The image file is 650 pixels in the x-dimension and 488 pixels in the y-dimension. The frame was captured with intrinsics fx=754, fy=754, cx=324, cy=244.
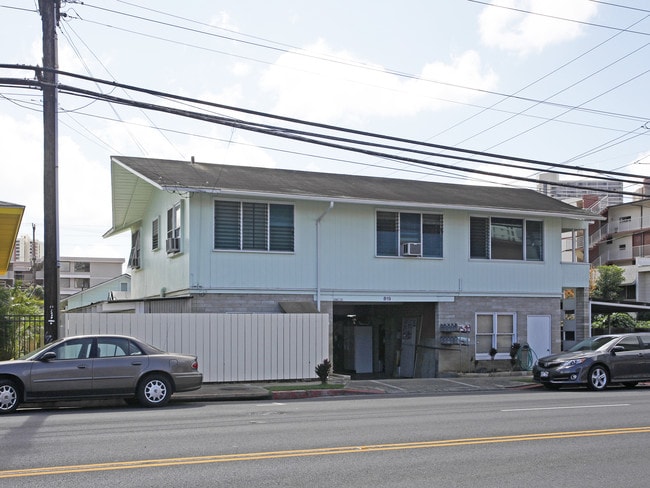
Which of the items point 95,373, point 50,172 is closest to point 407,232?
point 50,172

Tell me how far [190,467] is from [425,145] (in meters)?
11.8

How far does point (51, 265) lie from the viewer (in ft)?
53.5

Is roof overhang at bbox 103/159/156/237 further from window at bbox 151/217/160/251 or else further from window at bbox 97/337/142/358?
window at bbox 97/337/142/358

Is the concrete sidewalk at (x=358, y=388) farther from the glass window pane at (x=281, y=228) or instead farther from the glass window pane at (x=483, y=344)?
the glass window pane at (x=281, y=228)

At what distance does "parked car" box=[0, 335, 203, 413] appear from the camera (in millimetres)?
13883

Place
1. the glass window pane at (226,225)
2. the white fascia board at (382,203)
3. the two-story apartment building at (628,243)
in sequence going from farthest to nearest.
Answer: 1. the two-story apartment building at (628,243)
2. the glass window pane at (226,225)
3. the white fascia board at (382,203)

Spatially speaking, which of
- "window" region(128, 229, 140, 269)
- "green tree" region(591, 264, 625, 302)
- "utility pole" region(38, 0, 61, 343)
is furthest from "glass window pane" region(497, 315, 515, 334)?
"green tree" region(591, 264, 625, 302)

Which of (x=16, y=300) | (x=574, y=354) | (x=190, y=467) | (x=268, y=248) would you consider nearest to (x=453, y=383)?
(x=574, y=354)

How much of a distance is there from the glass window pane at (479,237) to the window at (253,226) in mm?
→ 6498

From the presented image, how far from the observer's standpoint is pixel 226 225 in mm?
21688

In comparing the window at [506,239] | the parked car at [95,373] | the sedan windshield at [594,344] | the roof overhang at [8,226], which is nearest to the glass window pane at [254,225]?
the roof overhang at [8,226]

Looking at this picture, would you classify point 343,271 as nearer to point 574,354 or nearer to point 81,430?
point 574,354

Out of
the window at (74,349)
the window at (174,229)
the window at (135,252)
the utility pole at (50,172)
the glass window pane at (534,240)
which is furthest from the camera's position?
the window at (135,252)

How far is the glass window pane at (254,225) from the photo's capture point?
21.9 metres
